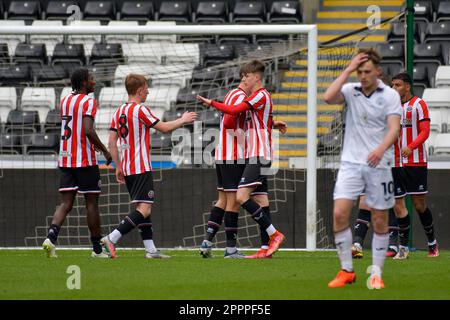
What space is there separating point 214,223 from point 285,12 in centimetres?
1023

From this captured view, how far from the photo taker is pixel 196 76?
647 inches

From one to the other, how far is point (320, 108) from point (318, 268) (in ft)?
20.5

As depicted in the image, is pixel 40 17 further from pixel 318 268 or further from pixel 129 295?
pixel 129 295

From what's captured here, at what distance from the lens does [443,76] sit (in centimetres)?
1873

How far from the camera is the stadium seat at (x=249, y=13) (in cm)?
2166

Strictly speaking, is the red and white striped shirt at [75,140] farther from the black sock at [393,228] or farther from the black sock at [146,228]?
the black sock at [393,228]

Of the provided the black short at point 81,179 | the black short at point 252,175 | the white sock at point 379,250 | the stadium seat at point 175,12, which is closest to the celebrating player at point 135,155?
the black short at point 81,179

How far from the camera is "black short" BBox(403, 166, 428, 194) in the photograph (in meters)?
12.6

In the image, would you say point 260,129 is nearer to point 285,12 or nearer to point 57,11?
point 285,12

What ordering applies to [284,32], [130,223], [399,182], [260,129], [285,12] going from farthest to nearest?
[285,12], [284,32], [399,182], [260,129], [130,223]

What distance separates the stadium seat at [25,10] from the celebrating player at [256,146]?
11873mm

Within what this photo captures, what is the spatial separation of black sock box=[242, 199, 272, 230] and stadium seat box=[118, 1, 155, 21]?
1138 cm

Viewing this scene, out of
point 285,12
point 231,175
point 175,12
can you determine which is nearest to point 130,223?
point 231,175
